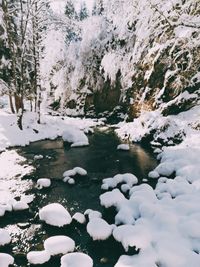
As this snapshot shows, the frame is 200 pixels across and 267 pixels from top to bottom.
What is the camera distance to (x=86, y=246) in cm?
536

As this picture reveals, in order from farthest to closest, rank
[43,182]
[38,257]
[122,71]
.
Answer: [122,71] → [43,182] → [38,257]

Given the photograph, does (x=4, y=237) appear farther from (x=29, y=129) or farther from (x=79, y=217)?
(x=29, y=129)

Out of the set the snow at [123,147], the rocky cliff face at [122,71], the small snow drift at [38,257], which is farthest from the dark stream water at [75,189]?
the rocky cliff face at [122,71]

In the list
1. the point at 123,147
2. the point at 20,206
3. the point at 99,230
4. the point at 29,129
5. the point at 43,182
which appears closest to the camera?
the point at 99,230

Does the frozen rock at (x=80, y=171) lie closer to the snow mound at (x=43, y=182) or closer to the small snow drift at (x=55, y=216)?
the snow mound at (x=43, y=182)

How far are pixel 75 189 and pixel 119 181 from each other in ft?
3.27

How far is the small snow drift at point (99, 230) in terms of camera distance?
17.8 ft

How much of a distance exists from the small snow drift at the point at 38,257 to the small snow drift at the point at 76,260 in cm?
26

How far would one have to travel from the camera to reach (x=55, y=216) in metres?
5.96

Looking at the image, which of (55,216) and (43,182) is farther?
(43,182)

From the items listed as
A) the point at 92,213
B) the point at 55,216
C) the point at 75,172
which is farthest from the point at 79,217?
the point at 75,172

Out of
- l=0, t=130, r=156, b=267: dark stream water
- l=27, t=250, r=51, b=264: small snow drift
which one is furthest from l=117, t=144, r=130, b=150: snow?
l=27, t=250, r=51, b=264: small snow drift

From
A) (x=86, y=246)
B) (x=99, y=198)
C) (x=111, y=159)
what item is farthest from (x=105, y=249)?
(x=111, y=159)

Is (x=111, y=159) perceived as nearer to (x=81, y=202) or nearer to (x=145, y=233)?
(x=81, y=202)
